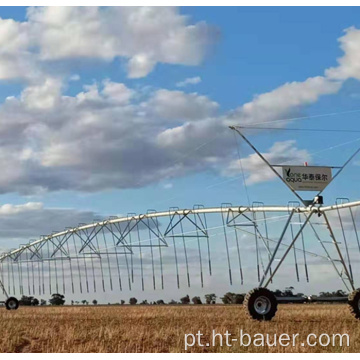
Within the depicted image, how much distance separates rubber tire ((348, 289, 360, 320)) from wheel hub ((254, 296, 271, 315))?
15.6ft

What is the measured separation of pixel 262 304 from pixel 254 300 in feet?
1.75

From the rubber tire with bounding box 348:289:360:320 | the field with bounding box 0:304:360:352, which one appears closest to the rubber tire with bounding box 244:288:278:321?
the field with bounding box 0:304:360:352

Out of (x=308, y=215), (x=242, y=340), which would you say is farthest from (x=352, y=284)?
(x=242, y=340)

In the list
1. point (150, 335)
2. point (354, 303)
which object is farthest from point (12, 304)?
point (150, 335)

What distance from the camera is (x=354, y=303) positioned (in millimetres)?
39219

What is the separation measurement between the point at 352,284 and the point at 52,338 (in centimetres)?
1849

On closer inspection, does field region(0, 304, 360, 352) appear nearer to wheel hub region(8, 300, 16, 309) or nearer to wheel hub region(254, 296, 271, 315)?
wheel hub region(254, 296, 271, 315)

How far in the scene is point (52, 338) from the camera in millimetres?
29594

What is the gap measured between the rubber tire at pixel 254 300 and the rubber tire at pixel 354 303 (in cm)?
441

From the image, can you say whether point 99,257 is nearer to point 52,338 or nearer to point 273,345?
point 52,338

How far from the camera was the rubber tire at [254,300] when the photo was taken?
124ft

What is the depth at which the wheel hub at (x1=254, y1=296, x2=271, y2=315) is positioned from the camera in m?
37.9
